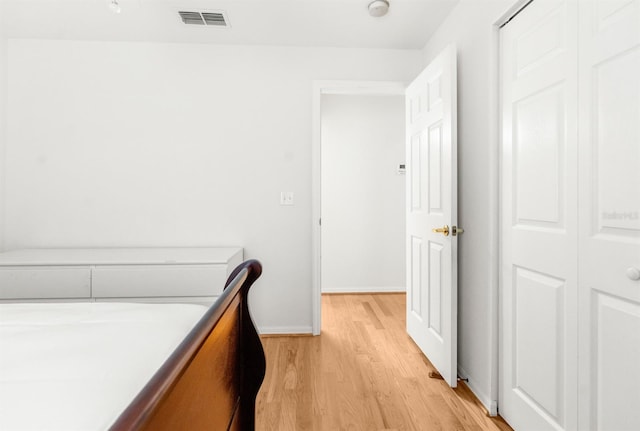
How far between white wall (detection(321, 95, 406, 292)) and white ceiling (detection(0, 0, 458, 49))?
1303 mm

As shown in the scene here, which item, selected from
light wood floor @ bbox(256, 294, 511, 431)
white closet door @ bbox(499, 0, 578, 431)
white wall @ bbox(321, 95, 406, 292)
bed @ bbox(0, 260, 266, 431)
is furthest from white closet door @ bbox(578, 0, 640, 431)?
white wall @ bbox(321, 95, 406, 292)

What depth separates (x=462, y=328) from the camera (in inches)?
82.4

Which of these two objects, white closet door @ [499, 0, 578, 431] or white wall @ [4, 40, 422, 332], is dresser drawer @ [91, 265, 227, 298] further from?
white closet door @ [499, 0, 578, 431]

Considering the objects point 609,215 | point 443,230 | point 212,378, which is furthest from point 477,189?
point 212,378

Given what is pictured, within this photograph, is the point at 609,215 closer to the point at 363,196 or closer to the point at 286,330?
the point at 286,330

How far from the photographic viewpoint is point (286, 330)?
9.09 feet

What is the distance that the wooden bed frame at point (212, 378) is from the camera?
0.49 meters

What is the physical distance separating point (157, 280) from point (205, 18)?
1.80 meters

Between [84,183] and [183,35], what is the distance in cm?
138

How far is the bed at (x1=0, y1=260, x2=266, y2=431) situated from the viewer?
20.9 inches

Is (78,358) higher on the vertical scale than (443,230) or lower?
lower

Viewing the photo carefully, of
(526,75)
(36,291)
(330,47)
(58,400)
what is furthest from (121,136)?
(526,75)

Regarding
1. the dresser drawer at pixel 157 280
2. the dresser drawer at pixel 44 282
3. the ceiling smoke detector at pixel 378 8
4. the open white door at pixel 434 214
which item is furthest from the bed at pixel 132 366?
the ceiling smoke detector at pixel 378 8

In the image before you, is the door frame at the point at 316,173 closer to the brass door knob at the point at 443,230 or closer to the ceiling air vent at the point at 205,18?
the ceiling air vent at the point at 205,18
